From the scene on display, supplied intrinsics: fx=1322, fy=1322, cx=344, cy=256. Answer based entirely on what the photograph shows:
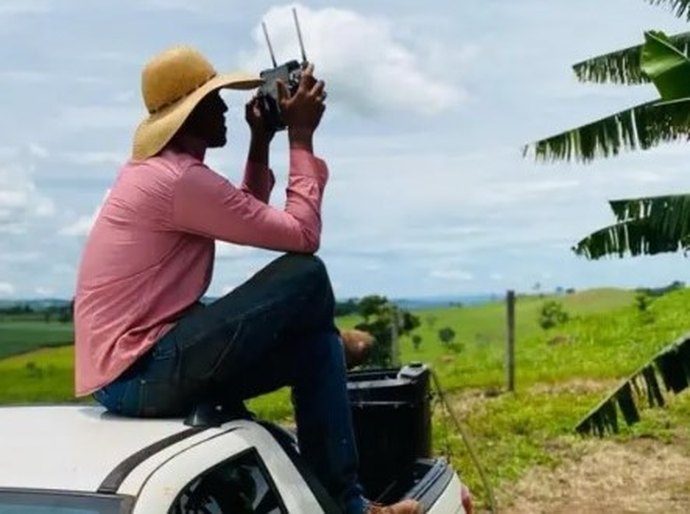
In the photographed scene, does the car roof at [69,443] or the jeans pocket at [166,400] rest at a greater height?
the jeans pocket at [166,400]

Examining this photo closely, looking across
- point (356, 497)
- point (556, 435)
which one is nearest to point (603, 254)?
point (556, 435)

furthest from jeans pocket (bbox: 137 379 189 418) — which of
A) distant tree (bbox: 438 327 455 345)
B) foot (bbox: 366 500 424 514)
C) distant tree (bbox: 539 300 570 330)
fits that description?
distant tree (bbox: 539 300 570 330)

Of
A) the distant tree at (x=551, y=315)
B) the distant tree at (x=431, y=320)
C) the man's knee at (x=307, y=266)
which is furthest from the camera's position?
the distant tree at (x=551, y=315)

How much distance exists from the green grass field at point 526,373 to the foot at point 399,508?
→ 4.06 feet

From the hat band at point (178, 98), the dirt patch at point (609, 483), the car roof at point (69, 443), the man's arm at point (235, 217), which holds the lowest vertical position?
the dirt patch at point (609, 483)

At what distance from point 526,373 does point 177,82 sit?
15.3 m

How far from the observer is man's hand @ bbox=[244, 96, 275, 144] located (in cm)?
432

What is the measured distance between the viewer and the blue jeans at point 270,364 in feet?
11.9

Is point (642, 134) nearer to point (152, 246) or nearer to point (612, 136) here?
point (612, 136)

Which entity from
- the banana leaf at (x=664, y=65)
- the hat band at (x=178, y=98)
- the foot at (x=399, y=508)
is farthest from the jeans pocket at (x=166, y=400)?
the banana leaf at (x=664, y=65)

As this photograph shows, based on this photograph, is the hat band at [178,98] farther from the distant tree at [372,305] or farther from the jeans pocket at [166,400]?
the distant tree at [372,305]

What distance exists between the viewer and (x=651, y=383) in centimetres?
1013

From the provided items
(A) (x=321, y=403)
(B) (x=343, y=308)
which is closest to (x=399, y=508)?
(A) (x=321, y=403)

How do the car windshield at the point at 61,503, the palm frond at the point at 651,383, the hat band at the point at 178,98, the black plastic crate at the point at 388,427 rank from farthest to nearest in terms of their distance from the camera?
the palm frond at the point at 651,383 < the black plastic crate at the point at 388,427 < the hat band at the point at 178,98 < the car windshield at the point at 61,503
